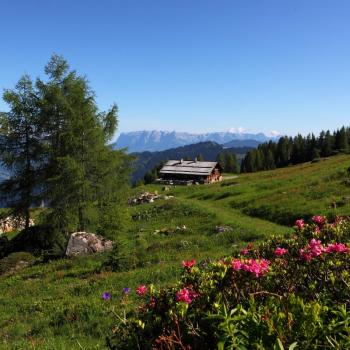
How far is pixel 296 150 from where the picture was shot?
13350 cm

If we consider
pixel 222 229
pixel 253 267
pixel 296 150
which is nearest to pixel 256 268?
pixel 253 267

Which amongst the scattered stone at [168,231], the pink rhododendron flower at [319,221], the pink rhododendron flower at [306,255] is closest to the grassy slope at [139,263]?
the scattered stone at [168,231]

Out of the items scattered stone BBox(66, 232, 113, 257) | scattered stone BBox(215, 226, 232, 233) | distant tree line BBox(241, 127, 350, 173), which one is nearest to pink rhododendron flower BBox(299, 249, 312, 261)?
scattered stone BBox(66, 232, 113, 257)

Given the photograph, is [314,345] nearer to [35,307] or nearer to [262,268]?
[262,268]

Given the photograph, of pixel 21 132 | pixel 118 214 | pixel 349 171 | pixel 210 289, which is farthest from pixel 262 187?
pixel 210 289

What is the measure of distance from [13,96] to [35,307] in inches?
904

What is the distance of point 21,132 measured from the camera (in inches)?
1330

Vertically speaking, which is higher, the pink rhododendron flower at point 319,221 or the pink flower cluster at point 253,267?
the pink flower cluster at point 253,267

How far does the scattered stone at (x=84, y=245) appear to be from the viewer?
2480cm

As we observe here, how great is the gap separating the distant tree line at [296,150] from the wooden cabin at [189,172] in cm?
3869

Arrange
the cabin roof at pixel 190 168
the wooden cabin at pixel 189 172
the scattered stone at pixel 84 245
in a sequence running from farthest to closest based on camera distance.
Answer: the cabin roof at pixel 190 168 < the wooden cabin at pixel 189 172 < the scattered stone at pixel 84 245

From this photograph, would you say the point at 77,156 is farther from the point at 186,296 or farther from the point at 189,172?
the point at 189,172

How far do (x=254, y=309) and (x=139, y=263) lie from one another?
54.9 feet

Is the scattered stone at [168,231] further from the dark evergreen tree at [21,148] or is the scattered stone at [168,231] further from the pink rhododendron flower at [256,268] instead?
the pink rhododendron flower at [256,268]
